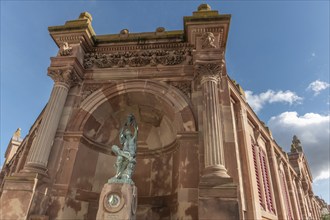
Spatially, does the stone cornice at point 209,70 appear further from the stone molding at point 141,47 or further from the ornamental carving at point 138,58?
the stone molding at point 141,47

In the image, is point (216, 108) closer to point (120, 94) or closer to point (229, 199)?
point (229, 199)

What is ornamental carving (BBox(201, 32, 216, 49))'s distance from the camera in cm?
770

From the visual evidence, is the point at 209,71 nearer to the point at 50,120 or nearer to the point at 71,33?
the point at 50,120

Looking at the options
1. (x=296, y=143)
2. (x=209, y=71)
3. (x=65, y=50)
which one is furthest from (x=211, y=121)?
(x=296, y=143)

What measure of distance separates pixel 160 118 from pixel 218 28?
3998 millimetres

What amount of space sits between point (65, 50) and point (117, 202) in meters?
6.08

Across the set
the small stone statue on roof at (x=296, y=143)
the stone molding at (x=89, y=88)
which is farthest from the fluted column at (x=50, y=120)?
the small stone statue on roof at (x=296, y=143)

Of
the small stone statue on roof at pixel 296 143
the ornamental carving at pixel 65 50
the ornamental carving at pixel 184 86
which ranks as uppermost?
the small stone statue on roof at pixel 296 143

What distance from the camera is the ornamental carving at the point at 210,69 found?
732 centimetres

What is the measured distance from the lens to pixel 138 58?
29.0ft

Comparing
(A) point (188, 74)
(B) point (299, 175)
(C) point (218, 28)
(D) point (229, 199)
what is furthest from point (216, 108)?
(B) point (299, 175)

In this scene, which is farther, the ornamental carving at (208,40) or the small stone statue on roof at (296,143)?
the small stone statue on roof at (296,143)

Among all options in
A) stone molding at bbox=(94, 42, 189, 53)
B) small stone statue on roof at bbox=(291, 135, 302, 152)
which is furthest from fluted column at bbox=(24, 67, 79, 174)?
small stone statue on roof at bbox=(291, 135, 302, 152)

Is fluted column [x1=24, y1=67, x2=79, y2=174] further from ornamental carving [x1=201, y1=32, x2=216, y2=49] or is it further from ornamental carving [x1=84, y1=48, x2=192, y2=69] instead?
ornamental carving [x1=201, y1=32, x2=216, y2=49]
